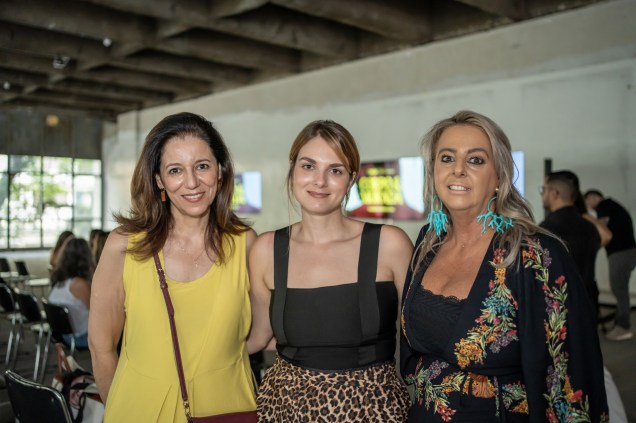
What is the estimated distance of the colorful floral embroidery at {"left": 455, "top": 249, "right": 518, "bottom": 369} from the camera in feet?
4.73

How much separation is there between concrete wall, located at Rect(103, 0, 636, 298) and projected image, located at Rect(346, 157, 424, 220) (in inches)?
7.7

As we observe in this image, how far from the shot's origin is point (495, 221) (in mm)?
1585

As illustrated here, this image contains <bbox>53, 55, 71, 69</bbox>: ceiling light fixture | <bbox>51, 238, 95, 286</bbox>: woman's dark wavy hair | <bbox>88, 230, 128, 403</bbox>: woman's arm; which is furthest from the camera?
<bbox>53, 55, 71, 69</bbox>: ceiling light fixture

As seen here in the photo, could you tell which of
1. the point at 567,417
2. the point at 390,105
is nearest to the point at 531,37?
the point at 390,105

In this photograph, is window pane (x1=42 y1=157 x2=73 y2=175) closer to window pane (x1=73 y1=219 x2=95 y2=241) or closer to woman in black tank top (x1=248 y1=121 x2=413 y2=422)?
window pane (x1=73 y1=219 x2=95 y2=241)

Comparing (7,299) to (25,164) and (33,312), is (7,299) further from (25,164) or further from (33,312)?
(25,164)

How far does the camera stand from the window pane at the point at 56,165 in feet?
48.5

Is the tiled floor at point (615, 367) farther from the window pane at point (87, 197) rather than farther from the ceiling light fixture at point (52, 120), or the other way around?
the ceiling light fixture at point (52, 120)

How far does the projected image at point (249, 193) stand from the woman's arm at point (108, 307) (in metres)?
9.36

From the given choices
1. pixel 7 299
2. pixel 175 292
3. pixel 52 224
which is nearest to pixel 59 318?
pixel 7 299

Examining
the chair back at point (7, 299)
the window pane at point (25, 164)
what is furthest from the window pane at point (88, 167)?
the chair back at point (7, 299)

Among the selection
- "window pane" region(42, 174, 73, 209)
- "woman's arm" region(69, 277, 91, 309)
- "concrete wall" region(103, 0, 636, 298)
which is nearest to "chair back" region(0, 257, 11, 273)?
"concrete wall" region(103, 0, 636, 298)

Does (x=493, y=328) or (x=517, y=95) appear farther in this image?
(x=517, y=95)

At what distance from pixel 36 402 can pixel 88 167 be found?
15.1m
